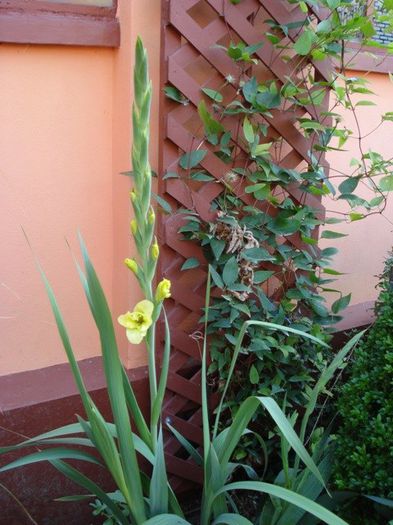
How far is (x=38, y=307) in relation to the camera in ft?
6.72

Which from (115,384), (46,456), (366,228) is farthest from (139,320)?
(366,228)

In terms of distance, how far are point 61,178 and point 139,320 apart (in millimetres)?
940

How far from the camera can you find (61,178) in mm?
1982

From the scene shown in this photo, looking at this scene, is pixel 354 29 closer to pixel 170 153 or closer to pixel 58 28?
pixel 170 153

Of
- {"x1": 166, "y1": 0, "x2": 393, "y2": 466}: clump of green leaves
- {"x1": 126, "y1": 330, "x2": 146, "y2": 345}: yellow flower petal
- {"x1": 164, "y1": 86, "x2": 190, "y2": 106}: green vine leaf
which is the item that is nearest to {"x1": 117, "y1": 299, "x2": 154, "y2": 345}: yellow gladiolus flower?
{"x1": 126, "y1": 330, "x2": 146, "y2": 345}: yellow flower petal

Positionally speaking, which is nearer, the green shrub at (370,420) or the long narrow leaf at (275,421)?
the long narrow leaf at (275,421)

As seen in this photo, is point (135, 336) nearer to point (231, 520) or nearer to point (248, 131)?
point (231, 520)

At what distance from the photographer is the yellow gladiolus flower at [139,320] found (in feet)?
3.91

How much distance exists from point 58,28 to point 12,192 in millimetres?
550

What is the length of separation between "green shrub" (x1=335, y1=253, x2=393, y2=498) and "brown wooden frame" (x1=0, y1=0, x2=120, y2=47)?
1.32 m

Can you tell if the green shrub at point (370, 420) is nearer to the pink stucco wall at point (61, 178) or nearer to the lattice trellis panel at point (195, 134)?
the lattice trellis panel at point (195, 134)

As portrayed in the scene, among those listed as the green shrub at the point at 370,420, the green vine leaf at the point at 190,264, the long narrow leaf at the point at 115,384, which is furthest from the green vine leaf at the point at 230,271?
the long narrow leaf at the point at 115,384

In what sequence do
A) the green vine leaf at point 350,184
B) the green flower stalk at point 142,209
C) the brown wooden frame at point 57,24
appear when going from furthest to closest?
the green vine leaf at point 350,184, the brown wooden frame at point 57,24, the green flower stalk at point 142,209

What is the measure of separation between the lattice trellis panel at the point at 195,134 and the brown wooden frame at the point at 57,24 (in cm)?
21
